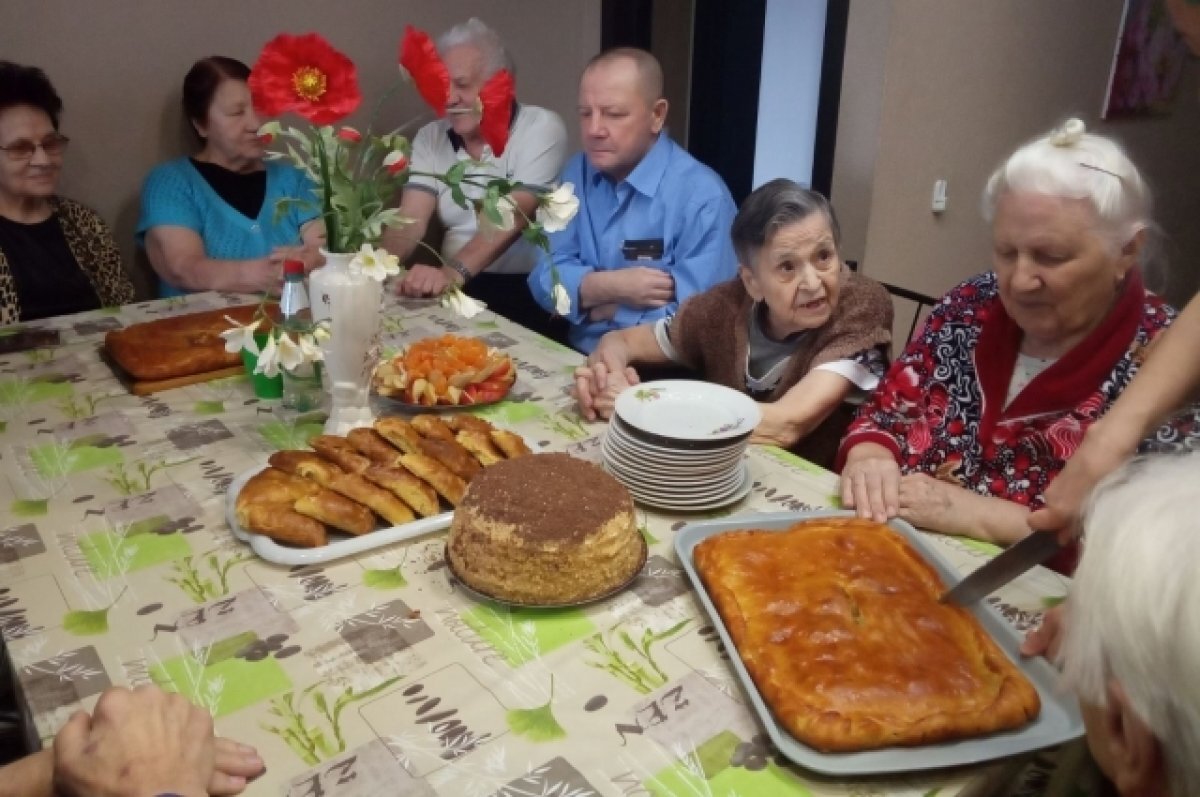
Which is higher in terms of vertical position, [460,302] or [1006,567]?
[460,302]

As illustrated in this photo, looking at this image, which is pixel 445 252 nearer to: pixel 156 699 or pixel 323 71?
pixel 323 71

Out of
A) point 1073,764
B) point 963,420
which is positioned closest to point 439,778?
point 1073,764

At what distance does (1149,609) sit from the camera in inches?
24.3

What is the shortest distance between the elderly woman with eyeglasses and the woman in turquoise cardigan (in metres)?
0.16

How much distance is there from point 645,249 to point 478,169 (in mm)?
857

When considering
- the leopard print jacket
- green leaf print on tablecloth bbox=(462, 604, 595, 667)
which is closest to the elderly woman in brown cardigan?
green leaf print on tablecloth bbox=(462, 604, 595, 667)

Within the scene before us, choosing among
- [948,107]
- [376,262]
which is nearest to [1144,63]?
[948,107]

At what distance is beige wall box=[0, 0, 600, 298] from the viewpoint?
9.54 feet

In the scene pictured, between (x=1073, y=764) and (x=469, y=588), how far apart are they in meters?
0.70

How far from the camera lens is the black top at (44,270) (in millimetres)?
2641

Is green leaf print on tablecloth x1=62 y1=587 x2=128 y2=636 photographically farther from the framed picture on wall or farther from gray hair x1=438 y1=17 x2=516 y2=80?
the framed picture on wall

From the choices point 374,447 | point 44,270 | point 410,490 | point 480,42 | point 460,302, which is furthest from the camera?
point 480,42

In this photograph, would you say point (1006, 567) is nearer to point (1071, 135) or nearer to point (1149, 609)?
point (1149, 609)

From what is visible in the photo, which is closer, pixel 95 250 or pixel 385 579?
pixel 385 579
